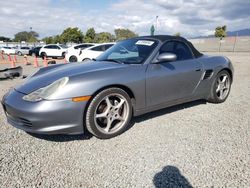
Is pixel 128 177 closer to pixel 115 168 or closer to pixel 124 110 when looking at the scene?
pixel 115 168

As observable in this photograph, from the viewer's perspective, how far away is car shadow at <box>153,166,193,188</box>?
7.63ft

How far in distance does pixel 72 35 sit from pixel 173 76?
56165mm

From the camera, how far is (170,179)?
2.42m

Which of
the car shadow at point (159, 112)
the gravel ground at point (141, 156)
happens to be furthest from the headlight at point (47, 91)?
the car shadow at point (159, 112)

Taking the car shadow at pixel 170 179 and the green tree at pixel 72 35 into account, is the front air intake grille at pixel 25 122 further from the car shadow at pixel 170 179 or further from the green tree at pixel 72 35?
the green tree at pixel 72 35

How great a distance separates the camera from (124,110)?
353cm

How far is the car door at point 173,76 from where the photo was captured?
3.66 m

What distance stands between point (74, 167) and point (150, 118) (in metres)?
1.80

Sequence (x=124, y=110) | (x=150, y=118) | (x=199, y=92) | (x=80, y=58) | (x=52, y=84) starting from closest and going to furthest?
(x=52, y=84) → (x=124, y=110) → (x=150, y=118) → (x=199, y=92) → (x=80, y=58)

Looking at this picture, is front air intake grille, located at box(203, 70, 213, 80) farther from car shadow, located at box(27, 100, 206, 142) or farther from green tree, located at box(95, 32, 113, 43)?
green tree, located at box(95, 32, 113, 43)

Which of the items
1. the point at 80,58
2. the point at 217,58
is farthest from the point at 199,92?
the point at 80,58

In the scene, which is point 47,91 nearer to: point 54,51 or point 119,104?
point 119,104

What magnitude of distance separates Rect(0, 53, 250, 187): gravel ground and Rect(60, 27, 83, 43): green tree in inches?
2192

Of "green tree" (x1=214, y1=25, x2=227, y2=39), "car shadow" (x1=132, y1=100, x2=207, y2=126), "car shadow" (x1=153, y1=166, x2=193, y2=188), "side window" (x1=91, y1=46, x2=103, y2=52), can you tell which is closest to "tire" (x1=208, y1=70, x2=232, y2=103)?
"car shadow" (x1=132, y1=100, x2=207, y2=126)
